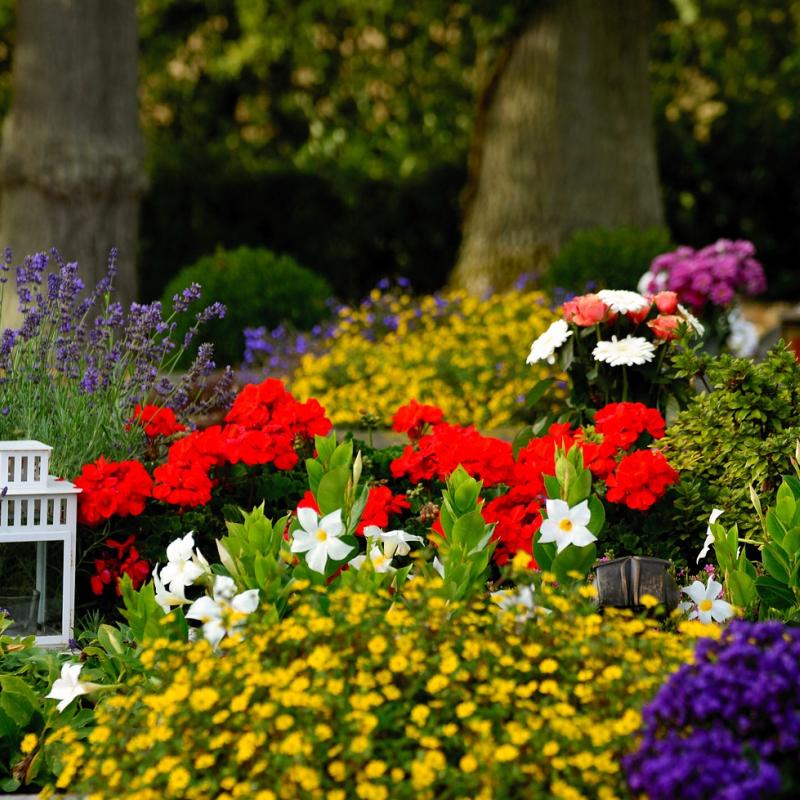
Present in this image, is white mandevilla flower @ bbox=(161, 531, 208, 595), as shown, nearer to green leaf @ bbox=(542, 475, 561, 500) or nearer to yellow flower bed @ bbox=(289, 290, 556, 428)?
green leaf @ bbox=(542, 475, 561, 500)

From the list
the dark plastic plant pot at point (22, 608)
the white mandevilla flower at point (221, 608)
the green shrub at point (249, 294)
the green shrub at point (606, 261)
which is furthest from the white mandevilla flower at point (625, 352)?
the green shrub at point (606, 261)

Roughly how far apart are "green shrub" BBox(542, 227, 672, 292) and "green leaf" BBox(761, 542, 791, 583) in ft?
19.3

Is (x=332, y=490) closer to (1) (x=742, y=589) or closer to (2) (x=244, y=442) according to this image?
Result: (2) (x=244, y=442)

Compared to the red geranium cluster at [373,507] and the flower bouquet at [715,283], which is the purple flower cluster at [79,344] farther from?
the flower bouquet at [715,283]

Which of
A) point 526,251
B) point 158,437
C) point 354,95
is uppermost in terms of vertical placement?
point 354,95

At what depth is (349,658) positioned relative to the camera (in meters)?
2.71

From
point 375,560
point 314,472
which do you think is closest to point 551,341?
point 314,472

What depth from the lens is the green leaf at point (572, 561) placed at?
130 inches

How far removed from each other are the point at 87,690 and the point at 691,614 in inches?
63.7

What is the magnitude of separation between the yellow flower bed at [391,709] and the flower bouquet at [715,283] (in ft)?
19.1

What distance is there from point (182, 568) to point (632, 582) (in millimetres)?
1215

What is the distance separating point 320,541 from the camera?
10.4 ft

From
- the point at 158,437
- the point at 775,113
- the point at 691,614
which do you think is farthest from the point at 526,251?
the point at 691,614

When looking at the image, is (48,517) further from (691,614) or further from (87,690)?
(691,614)
